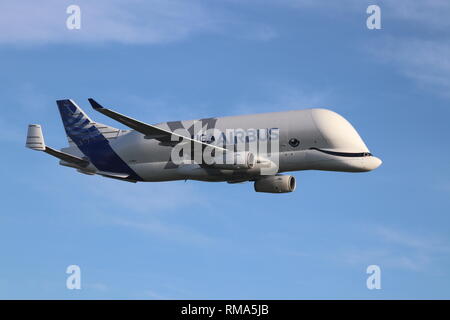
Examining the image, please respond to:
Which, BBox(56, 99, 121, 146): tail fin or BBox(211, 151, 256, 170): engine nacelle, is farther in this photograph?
BBox(56, 99, 121, 146): tail fin

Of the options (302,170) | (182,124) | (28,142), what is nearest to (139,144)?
(182,124)

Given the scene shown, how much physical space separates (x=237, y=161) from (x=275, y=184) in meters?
4.47

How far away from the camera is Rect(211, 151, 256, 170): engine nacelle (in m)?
53.6

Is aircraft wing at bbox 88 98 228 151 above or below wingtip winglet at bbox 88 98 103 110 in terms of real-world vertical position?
below

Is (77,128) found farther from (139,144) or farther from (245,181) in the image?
(245,181)

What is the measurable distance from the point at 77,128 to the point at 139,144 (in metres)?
7.29

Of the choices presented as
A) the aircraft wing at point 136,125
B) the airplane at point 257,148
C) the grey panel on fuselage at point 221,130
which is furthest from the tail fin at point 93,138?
the aircraft wing at point 136,125

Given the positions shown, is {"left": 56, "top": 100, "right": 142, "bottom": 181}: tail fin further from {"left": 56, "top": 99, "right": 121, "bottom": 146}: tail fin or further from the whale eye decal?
the whale eye decal

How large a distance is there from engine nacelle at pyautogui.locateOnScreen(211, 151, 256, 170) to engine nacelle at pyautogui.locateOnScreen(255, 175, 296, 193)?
2.92 m

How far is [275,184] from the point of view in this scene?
56.7m

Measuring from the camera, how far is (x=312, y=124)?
5462 centimetres

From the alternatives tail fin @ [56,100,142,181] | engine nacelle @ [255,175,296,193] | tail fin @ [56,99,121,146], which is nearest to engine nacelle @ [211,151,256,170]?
engine nacelle @ [255,175,296,193]

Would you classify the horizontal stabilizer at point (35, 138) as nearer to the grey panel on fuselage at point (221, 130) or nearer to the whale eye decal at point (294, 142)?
the grey panel on fuselage at point (221, 130)

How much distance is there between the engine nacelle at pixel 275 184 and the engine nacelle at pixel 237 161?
2917 millimetres
